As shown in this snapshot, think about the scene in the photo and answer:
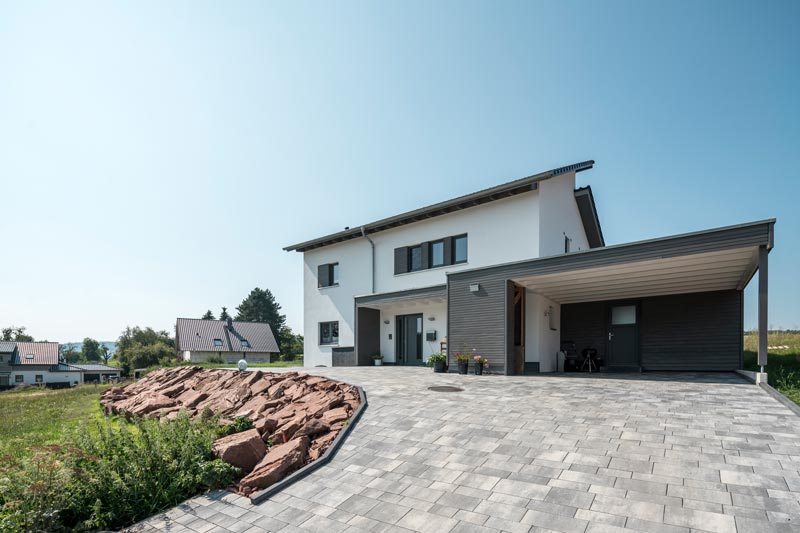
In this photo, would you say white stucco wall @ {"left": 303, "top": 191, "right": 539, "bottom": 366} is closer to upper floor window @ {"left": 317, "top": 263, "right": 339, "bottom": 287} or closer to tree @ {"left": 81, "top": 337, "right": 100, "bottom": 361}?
upper floor window @ {"left": 317, "top": 263, "right": 339, "bottom": 287}

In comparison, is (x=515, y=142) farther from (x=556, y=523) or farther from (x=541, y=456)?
(x=556, y=523)

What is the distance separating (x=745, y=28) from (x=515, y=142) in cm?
547

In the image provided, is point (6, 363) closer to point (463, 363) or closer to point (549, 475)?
point (463, 363)

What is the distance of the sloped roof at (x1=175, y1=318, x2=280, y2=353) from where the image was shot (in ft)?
122

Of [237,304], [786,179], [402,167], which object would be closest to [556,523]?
[402,167]

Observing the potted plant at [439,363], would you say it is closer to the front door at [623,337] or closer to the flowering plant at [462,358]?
the flowering plant at [462,358]

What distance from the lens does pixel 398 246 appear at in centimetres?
1599

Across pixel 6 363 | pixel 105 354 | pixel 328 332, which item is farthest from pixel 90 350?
pixel 328 332

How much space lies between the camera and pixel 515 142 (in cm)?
1259

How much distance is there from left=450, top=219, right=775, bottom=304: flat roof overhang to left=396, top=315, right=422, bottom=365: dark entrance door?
3980 mm

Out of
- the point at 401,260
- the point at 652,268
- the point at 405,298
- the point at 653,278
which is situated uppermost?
the point at 401,260

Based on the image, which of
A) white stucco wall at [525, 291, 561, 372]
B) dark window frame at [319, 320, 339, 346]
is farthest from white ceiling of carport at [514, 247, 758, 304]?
dark window frame at [319, 320, 339, 346]

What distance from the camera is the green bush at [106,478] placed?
381 cm

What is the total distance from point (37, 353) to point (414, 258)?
49.4 m
